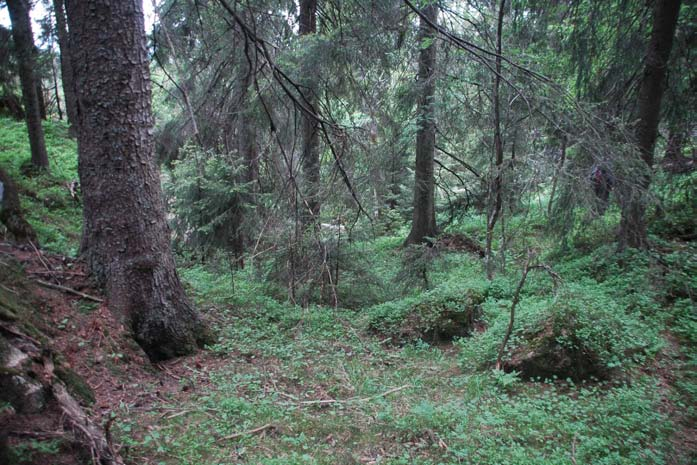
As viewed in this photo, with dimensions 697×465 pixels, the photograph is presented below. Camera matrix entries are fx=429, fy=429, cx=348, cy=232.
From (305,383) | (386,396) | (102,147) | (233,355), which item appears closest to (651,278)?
(386,396)

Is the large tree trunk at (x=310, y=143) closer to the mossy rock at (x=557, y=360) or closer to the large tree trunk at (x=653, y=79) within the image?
the mossy rock at (x=557, y=360)

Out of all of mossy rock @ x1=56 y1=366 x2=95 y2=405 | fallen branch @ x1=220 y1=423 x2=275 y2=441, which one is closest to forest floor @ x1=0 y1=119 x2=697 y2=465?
fallen branch @ x1=220 y1=423 x2=275 y2=441

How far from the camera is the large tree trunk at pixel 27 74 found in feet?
38.0

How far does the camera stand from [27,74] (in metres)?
11.8

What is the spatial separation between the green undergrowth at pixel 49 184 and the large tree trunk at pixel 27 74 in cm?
58

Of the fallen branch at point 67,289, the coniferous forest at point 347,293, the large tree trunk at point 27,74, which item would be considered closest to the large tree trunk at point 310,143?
the coniferous forest at point 347,293

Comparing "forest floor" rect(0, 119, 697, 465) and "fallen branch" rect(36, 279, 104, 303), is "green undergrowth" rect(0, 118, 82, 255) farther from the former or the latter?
"fallen branch" rect(36, 279, 104, 303)

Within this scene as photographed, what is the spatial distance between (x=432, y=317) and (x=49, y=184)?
429 inches

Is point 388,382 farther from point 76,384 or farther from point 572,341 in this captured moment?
point 76,384

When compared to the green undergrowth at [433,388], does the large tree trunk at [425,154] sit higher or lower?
higher

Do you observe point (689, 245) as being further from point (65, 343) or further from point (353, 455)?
point (65, 343)

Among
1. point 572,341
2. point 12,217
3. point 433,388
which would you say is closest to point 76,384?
point 12,217

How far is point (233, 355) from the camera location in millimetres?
5016

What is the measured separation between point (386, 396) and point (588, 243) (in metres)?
5.96
